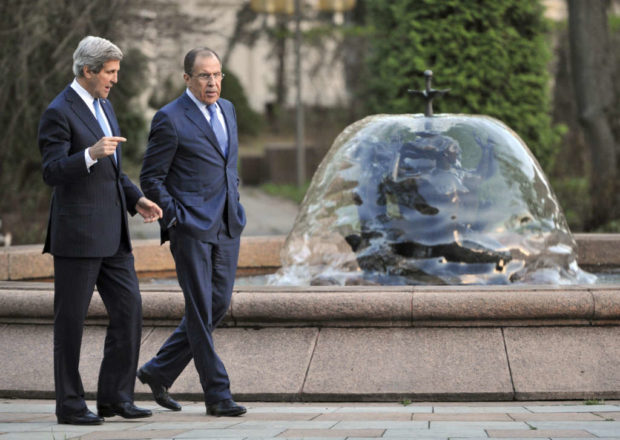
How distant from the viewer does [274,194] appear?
26.2 metres

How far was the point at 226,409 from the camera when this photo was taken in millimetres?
5598

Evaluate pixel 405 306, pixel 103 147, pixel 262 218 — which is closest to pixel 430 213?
pixel 405 306

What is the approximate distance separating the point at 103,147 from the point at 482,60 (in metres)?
14.7

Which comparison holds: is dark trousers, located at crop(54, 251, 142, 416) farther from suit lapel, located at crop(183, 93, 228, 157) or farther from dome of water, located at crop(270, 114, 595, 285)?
dome of water, located at crop(270, 114, 595, 285)

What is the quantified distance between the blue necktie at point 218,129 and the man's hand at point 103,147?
24.5 inches

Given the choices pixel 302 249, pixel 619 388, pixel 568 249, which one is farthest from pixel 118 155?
pixel 568 249

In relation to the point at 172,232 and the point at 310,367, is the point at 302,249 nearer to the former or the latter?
the point at 310,367

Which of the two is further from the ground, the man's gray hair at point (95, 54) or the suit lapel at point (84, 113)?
the man's gray hair at point (95, 54)

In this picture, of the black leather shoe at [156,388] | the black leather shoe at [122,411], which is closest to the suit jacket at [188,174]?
the black leather shoe at [156,388]

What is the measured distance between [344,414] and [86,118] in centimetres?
181

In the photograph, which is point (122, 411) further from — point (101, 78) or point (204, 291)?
point (101, 78)

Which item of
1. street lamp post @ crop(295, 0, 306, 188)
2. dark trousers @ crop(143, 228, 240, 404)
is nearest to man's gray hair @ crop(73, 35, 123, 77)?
dark trousers @ crop(143, 228, 240, 404)

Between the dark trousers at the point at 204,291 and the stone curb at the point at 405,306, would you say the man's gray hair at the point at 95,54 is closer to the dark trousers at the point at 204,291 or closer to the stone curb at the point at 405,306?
the dark trousers at the point at 204,291

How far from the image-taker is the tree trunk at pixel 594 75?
18594mm
